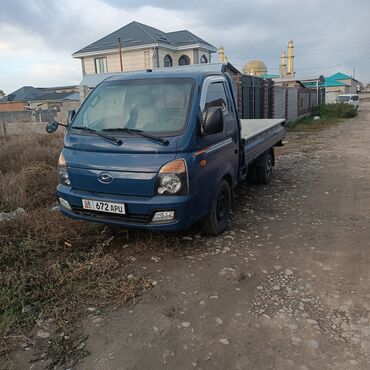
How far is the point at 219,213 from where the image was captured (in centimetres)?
467

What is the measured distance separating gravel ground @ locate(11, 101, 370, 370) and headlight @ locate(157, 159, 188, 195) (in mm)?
832

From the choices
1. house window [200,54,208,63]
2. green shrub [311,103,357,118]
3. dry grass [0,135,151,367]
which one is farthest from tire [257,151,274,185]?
house window [200,54,208,63]

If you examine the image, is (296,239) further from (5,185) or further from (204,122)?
(5,185)

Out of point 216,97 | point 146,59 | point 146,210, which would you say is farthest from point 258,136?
point 146,59

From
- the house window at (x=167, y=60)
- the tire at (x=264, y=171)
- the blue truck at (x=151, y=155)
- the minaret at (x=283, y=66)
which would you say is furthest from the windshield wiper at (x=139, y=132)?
the minaret at (x=283, y=66)

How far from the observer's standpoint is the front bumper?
370 cm

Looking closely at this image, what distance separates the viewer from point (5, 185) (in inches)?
237

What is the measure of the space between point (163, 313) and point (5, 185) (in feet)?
13.3

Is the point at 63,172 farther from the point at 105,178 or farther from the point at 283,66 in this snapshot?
the point at 283,66

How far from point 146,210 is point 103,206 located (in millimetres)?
485

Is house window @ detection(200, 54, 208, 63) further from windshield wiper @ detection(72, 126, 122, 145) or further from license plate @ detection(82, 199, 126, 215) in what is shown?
license plate @ detection(82, 199, 126, 215)

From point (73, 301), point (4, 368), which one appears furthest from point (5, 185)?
point (4, 368)

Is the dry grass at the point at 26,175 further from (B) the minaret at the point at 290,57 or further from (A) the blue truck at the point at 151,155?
(B) the minaret at the point at 290,57

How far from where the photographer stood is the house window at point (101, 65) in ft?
107
